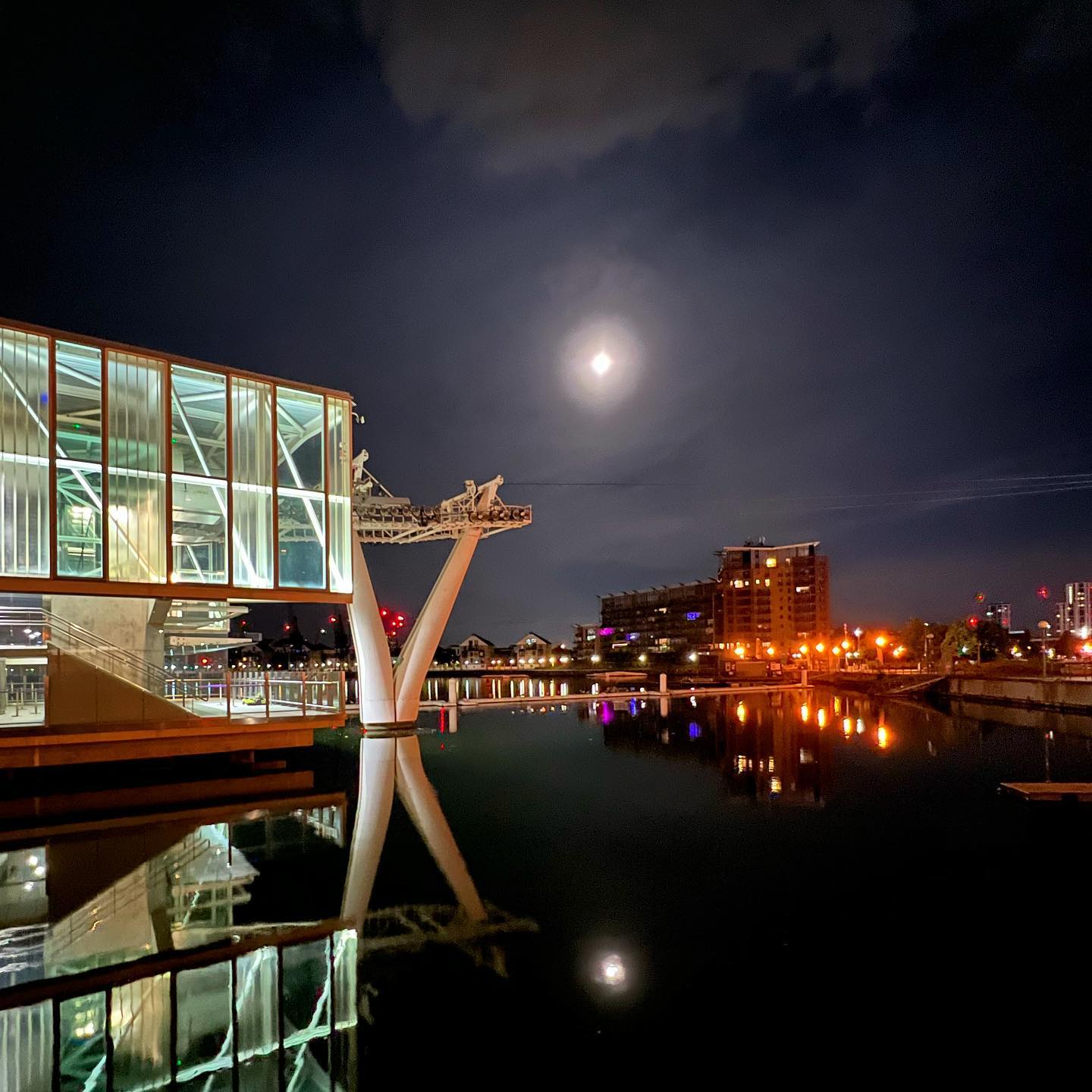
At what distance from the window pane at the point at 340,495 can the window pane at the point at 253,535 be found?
1.67 m

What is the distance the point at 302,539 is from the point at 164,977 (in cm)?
1384

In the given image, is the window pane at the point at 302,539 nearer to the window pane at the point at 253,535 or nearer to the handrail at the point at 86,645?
the window pane at the point at 253,535

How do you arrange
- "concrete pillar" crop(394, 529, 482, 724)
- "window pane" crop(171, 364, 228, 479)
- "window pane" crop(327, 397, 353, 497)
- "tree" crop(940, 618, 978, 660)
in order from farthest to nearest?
"tree" crop(940, 618, 978, 660) → "concrete pillar" crop(394, 529, 482, 724) → "window pane" crop(327, 397, 353, 497) → "window pane" crop(171, 364, 228, 479)

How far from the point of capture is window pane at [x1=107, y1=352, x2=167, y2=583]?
54.4 feet

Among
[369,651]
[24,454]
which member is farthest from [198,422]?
[369,651]

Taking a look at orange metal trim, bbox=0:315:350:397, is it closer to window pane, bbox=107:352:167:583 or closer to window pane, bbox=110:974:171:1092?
window pane, bbox=107:352:167:583

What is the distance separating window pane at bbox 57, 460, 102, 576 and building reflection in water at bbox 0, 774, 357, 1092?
7016mm

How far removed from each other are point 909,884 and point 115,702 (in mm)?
15498

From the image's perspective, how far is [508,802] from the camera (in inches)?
555

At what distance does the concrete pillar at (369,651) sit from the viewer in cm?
2155

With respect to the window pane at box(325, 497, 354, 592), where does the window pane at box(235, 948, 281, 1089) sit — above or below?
below

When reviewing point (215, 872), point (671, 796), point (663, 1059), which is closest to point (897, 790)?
point (671, 796)

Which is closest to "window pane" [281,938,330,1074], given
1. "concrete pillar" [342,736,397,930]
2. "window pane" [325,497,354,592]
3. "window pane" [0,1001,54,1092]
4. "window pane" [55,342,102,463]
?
"concrete pillar" [342,736,397,930]

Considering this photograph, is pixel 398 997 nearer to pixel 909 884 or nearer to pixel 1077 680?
pixel 909 884
